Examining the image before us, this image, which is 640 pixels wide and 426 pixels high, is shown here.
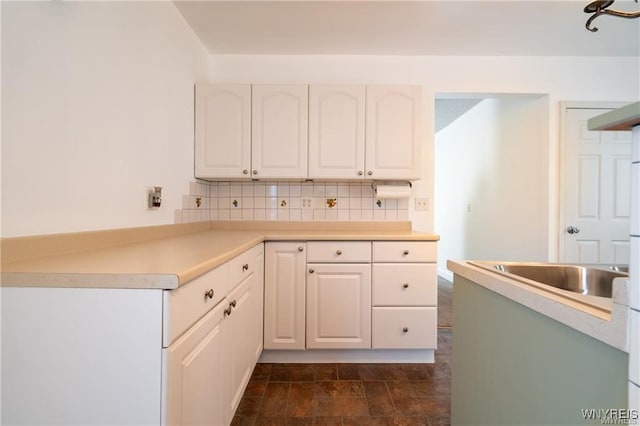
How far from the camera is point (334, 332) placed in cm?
202

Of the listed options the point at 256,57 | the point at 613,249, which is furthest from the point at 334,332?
the point at 613,249

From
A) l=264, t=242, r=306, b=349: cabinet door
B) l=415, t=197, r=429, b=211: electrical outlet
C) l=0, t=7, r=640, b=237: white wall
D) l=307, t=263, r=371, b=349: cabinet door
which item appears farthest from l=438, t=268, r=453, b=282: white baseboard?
l=264, t=242, r=306, b=349: cabinet door

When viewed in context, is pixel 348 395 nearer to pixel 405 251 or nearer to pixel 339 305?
pixel 339 305

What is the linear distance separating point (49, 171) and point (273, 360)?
1713 millimetres

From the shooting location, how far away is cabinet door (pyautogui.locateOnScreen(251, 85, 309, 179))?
2.20 metres

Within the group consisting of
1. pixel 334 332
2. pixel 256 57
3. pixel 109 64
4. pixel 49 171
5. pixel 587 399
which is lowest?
pixel 334 332

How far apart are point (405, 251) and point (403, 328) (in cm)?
53

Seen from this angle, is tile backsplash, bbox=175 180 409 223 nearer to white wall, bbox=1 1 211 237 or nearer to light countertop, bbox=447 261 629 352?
white wall, bbox=1 1 211 237

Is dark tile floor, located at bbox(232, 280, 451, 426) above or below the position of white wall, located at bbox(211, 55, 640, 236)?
below

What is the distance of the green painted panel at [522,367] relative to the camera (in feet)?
1.98

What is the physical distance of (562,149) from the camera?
8.15 feet

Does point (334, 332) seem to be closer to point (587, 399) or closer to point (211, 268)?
point (211, 268)

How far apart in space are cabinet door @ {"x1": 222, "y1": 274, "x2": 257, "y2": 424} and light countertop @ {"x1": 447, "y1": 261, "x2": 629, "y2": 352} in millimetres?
1017

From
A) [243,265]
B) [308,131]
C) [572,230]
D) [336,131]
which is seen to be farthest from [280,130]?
[572,230]
